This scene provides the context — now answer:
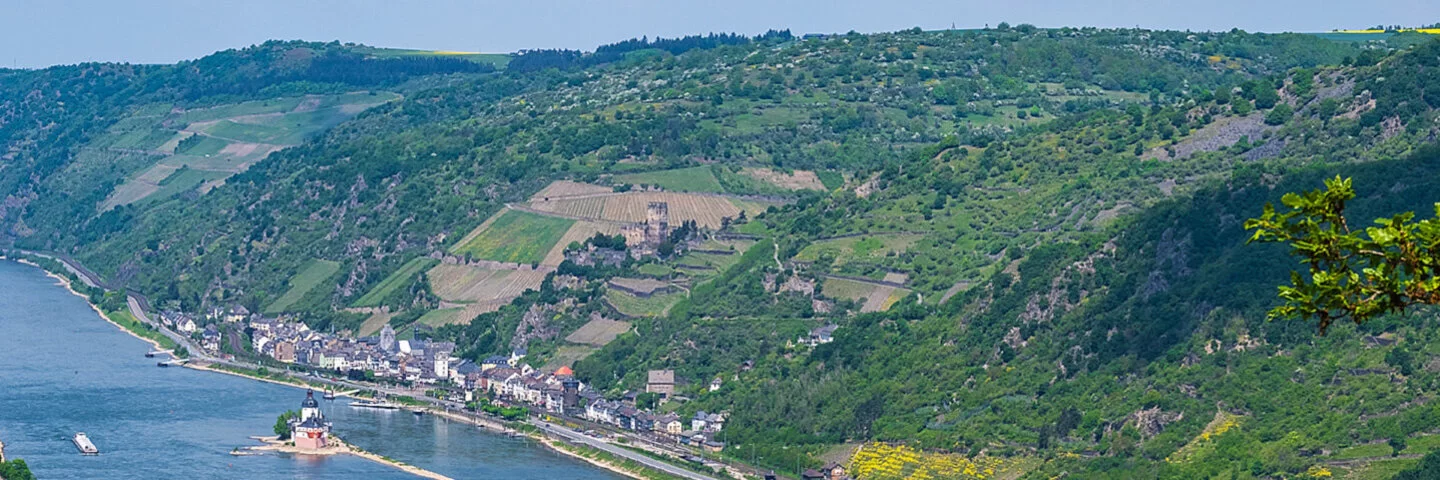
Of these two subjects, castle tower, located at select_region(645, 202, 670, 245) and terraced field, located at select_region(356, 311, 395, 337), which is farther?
terraced field, located at select_region(356, 311, 395, 337)

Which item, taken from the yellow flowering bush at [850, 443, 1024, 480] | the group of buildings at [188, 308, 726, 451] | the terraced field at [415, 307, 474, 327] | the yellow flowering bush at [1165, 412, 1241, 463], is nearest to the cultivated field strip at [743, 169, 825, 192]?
the terraced field at [415, 307, 474, 327]

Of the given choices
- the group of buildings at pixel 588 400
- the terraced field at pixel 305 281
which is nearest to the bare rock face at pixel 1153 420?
the group of buildings at pixel 588 400

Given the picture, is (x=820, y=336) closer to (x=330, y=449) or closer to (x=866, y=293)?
(x=866, y=293)

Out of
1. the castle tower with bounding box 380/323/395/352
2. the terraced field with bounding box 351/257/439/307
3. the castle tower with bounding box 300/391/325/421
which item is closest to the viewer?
the castle tower with bounding box 300/391/325/421

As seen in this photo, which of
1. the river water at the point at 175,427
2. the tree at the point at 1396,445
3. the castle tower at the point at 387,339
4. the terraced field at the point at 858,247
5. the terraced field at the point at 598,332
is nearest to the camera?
the tree at the point at 1396,445

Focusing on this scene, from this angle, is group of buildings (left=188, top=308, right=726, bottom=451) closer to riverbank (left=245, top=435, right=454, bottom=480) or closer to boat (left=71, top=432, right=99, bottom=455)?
riverbank (left=245, top=435, right=454, bottom=480)

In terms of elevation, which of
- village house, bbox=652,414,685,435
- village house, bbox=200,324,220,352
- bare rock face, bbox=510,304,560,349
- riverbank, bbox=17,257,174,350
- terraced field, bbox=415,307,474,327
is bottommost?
riverbank, bbox=17,257,174,350

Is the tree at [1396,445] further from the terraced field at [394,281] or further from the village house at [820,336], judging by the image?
the terraced field at [394,281]
